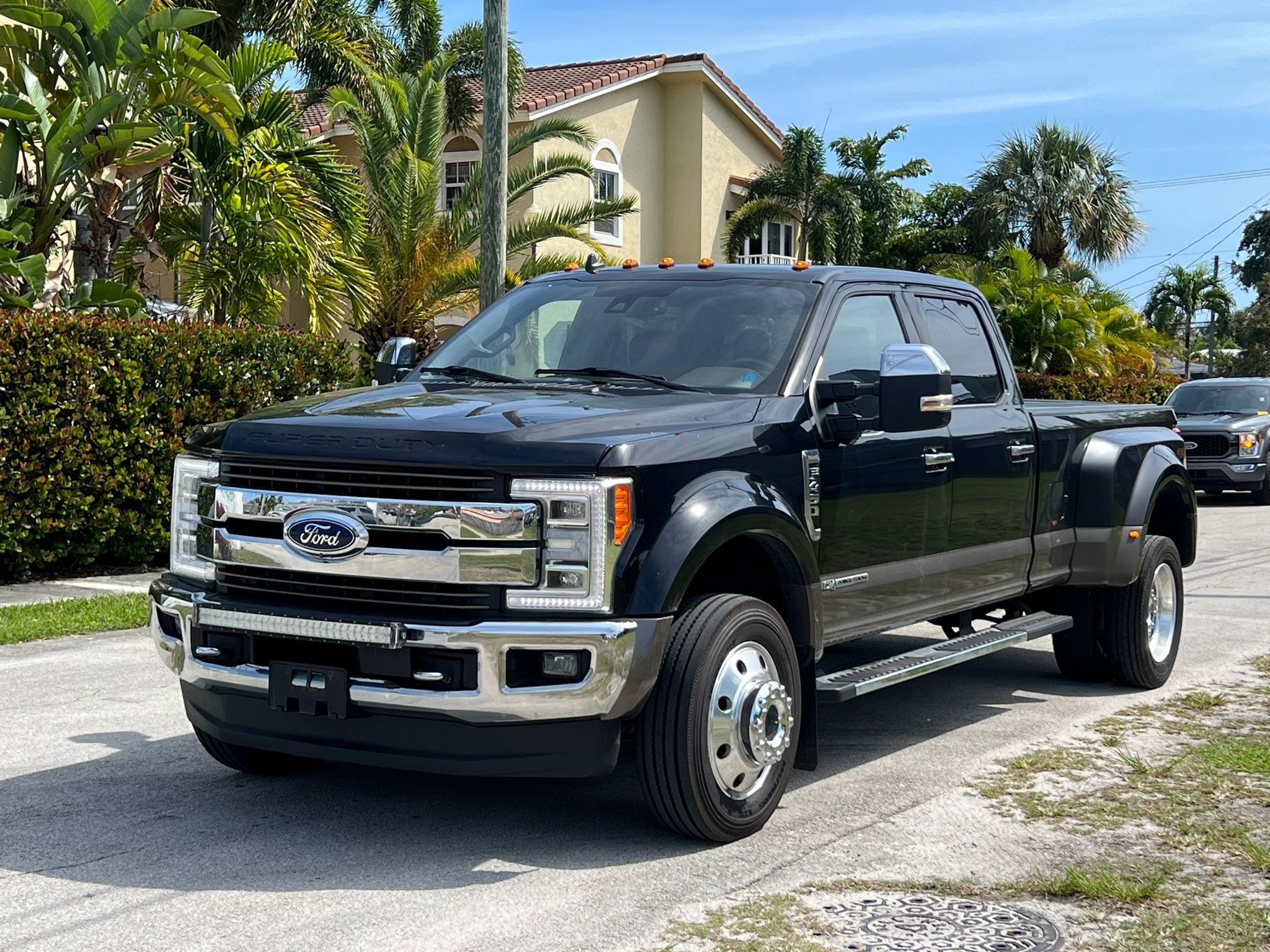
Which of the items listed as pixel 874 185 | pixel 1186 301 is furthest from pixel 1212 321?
pixel 874 185

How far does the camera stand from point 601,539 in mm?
4828

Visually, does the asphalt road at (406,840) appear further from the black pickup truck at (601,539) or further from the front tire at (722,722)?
the black pickup truck at (601,539)

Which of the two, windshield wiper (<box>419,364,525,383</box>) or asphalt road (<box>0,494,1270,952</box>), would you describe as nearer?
asphalt road (<box>0,494,1270,952</box>)

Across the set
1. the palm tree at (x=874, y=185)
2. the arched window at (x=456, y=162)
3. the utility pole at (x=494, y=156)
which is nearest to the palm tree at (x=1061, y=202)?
the palm tree at (x=874, y=185)

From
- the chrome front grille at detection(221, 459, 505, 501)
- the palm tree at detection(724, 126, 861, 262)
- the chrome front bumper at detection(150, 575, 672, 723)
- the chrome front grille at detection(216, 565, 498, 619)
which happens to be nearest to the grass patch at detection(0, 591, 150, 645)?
the chrome front grille at detection(216, 565, 498, 619)

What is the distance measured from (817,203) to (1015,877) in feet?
116

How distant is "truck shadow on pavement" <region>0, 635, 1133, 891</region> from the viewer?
498 centimetres

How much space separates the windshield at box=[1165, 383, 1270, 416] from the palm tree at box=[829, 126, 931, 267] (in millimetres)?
18246

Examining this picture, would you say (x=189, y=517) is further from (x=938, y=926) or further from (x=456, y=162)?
(x=456, y=162)

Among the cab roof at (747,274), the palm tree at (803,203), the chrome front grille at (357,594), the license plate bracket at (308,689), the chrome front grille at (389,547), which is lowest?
the license plate bracket at (308,689)

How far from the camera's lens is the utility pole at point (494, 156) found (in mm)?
14516

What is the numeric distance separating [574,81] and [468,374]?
30075 mm

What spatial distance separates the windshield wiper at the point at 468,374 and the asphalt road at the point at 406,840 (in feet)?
5.34

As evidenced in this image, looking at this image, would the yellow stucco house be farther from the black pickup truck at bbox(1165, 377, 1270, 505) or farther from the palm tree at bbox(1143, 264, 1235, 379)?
the palm tree at bbox(1143, 264, 1235, 379)
